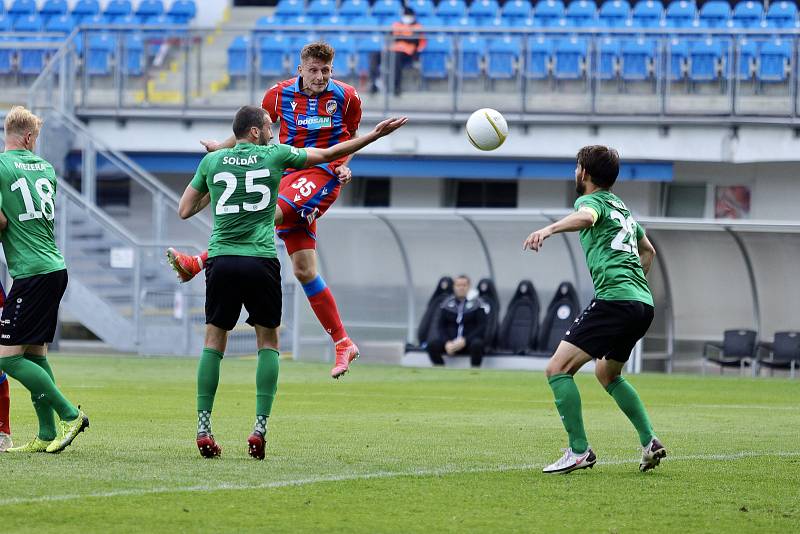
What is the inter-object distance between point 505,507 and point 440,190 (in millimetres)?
22325

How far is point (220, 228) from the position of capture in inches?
312

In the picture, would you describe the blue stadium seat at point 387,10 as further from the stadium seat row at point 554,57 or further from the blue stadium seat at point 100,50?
the blue stadium seat at point 100,50

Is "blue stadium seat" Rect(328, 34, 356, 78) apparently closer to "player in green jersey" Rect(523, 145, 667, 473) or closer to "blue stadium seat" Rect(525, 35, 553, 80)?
"blue stadium seat" Rect(525, 35, 553, 80)

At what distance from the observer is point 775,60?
2320 cm

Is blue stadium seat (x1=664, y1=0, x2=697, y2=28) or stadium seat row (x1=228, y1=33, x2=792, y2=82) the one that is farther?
blue stadium seat (x1=664, y1=0, x2=697, y2=28)

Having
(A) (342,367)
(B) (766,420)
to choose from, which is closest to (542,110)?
(B) (766,420)

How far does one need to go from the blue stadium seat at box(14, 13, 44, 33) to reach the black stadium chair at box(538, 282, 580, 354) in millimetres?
13932

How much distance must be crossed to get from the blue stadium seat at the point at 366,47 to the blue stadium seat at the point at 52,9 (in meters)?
8.36

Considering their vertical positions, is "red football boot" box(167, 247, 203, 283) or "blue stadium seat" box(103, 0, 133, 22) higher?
"blue stadium seat" box(103, 0, 133, 22)

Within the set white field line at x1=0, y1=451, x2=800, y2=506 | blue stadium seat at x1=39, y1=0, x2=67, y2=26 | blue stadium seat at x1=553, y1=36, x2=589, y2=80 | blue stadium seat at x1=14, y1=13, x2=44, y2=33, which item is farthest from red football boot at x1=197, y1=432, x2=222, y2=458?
blue stadium seat at x1=39, y1=0, x2=67, y2=26

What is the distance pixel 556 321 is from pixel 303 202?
1223 cm

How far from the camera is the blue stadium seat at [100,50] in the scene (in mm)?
25297

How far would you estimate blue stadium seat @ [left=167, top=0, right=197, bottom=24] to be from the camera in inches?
1193

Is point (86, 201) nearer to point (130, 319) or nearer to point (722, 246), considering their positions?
point (130, 319)
